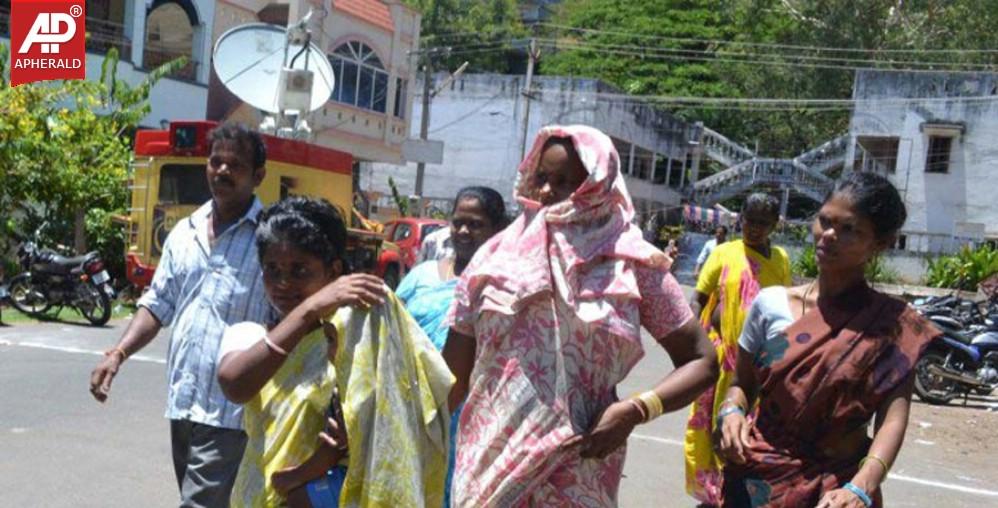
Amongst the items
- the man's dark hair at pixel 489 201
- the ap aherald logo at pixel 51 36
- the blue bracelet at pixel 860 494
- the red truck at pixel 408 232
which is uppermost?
the ap aherald logo at pixel 51 36

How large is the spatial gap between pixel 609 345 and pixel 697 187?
4673 cm

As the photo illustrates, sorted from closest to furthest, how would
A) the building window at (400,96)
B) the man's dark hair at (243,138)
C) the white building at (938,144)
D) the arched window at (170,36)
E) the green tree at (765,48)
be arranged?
the man's dark hair at (243,138), the arched window at (170,36), the building window at (400,96), the white building at (938,144), the green tree at (765,48)

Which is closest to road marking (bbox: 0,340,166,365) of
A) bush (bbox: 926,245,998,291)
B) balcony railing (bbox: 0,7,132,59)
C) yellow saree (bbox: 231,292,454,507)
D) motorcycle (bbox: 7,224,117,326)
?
motorcycle (bbox: 7,224,117,326)

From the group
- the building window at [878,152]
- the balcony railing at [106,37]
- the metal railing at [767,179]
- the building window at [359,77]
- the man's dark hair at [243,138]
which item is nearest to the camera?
the man's dark hair at [243,138]

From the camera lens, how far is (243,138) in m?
4.26

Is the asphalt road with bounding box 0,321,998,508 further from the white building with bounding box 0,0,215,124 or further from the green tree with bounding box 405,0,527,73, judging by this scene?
the green tree with bounding box 405,0,527,73

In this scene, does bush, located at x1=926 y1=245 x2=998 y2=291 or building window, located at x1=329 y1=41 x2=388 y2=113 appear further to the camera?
building window, located at x1=329 y1=41 x2=388 y2=113

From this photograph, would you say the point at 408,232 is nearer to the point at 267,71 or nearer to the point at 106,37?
the point at 267,71

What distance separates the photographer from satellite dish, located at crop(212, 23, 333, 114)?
1566 centimetres

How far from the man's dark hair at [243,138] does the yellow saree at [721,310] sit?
9.81 ft

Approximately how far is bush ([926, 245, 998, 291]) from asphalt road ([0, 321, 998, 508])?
1715cm

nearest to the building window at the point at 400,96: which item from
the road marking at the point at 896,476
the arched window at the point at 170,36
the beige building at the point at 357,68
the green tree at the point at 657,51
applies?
the beige building at the point at 357,68

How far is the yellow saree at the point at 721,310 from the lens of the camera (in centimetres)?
646

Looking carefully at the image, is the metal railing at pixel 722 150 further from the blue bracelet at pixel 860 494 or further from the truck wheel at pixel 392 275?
the blue bracelet at pixel 860 494
